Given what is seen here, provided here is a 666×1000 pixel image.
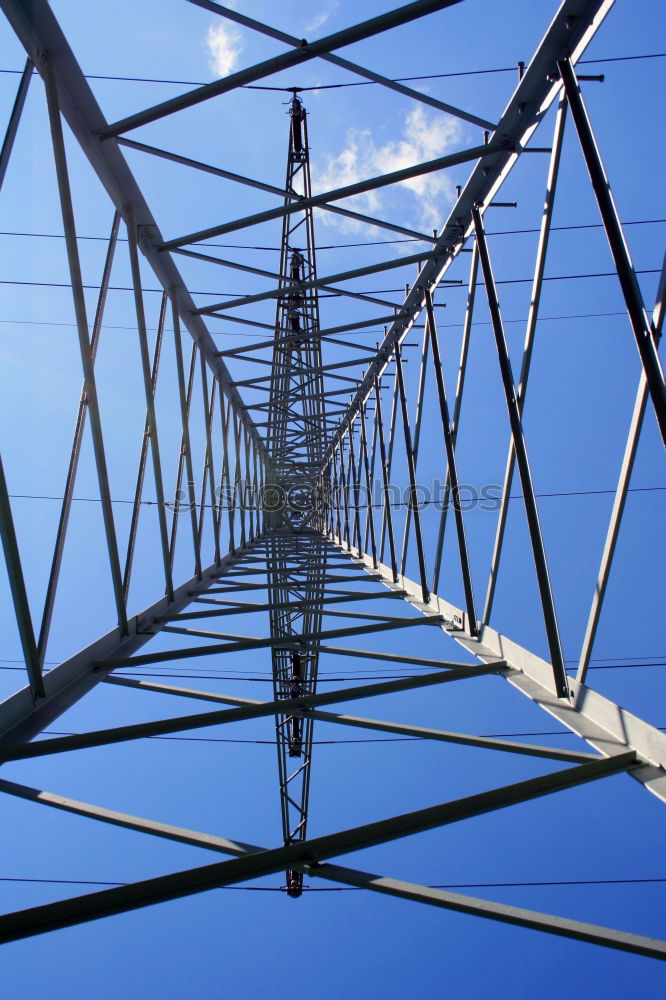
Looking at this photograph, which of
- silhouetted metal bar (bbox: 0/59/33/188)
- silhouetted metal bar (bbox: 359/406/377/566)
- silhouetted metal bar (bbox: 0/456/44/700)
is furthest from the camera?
silhouetted metal bar (bbox: 359/406/377/566)

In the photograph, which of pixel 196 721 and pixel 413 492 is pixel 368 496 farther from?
pixel 196 721

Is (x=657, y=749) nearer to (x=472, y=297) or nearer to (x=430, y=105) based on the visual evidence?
(x=472, y=297)

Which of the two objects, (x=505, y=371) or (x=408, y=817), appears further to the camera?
(x=505, y=371)

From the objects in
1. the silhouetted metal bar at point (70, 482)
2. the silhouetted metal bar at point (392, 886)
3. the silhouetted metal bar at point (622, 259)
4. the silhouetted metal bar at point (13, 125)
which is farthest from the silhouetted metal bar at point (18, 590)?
the silhouetted metal bar at point (622, 259)

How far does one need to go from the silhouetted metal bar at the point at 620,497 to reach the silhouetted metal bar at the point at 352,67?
3.94 metres

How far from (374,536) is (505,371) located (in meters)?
8.86

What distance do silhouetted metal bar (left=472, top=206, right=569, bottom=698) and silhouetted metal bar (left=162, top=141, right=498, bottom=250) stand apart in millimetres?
1577

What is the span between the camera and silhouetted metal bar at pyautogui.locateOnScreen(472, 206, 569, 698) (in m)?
5.17

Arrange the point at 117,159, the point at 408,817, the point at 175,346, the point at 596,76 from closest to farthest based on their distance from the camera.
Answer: the point at 408,817 → the point at 596,76 → the point at 117,159 → the point at 175,346

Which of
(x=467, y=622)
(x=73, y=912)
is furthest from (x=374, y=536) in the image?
(x=73, y=912)

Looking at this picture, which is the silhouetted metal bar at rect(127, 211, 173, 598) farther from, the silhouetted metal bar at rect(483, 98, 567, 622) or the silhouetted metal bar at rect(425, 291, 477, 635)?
the silhouetted metal bar at rect(483, 98, 567, 622)

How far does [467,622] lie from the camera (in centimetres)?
759

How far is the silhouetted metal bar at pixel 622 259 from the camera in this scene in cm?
373

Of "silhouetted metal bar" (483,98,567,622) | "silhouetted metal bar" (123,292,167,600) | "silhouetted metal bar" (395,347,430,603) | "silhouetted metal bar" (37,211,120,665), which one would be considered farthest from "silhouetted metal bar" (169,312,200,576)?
"silhouetted metal bar" (483,98,567,622)
